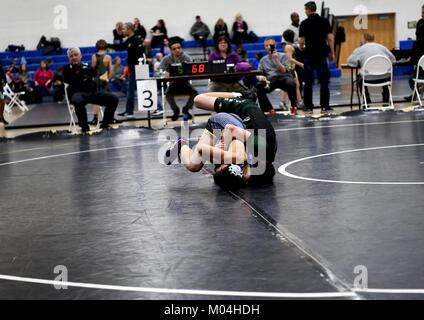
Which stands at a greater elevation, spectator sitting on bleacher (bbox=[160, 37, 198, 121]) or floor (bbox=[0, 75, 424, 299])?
spectator sitting on bleacher (bbox=[160, 37, 198, 121])

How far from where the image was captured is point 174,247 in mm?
4848

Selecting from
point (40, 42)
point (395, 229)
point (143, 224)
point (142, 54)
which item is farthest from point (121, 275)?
point (40, 42)

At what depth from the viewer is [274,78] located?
12711 millimetres

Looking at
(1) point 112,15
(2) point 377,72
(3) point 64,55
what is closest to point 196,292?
(2) point 377,72

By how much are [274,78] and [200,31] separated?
10064 millimetres

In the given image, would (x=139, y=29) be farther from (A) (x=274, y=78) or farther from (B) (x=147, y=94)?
(B) (x=147, y=94)

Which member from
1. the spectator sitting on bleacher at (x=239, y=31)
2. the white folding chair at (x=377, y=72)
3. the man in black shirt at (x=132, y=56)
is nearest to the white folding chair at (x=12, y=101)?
the man in black shirt at (x=132, y=56)

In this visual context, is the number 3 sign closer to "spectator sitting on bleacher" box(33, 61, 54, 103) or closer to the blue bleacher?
"spectator sitting on bleacher" box(33, 61, 54, 103)

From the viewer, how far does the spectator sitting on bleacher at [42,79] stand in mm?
19719

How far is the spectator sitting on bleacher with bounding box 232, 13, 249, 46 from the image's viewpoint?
882 inches

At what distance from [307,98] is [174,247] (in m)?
8.23

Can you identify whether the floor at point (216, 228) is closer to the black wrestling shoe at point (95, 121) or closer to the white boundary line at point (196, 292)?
the white boundary line at point (196, 292)

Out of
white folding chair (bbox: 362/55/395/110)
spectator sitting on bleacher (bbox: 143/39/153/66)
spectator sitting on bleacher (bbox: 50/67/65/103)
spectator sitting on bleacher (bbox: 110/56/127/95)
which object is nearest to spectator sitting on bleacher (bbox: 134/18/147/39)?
spectator sitting on bleacher (bbox: 110/56/127/95)

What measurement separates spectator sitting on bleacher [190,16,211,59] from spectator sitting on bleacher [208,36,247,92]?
9954mm
